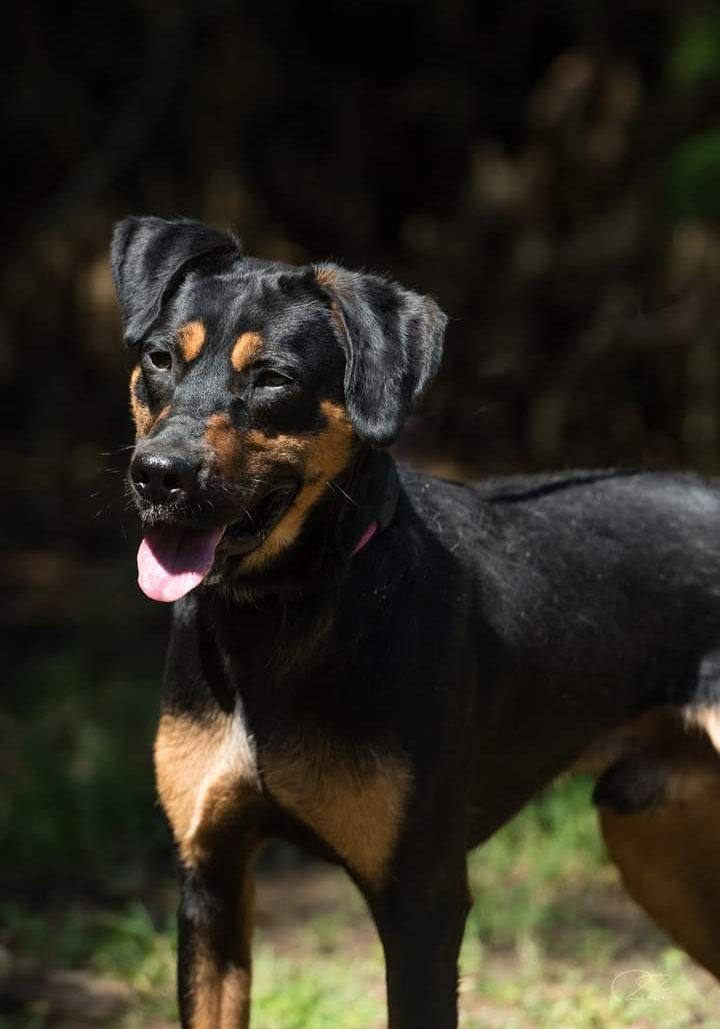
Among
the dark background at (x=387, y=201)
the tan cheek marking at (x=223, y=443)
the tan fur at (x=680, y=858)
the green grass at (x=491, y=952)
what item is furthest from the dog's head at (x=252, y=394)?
the dark background at (x=387, y=201)

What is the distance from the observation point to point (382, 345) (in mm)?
3588

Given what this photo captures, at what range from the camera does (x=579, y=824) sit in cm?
627

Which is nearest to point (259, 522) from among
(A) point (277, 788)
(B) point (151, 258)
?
(A) point (277, 788)

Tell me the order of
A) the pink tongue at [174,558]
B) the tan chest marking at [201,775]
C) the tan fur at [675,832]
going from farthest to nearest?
the tan fur at [675,832] < the tan chest marking at [201,775] < the pink tongue at [174,558]

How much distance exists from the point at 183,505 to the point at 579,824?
133 inches

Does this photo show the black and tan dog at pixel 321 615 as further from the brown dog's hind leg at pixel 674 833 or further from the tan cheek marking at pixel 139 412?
the brown dog's hind leg at pixel 674 833

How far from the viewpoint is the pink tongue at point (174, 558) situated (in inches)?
134

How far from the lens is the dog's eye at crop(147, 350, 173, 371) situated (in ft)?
11.8

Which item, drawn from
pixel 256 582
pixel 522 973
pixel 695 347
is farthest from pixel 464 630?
pixel 695 347

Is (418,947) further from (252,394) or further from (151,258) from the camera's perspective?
(151,258)

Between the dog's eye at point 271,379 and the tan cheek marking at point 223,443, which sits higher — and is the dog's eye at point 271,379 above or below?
above

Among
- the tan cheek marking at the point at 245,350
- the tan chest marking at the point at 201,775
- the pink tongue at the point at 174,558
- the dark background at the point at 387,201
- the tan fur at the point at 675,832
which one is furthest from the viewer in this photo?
the dark background at the point at 387,201

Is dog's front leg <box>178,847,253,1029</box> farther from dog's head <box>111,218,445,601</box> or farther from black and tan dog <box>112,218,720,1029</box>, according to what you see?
dog's head <box>111,218,445,601</box>

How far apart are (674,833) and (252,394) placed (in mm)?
1870
